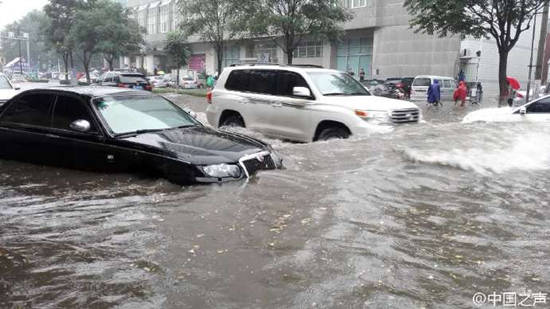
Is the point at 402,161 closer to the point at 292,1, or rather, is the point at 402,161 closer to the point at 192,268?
the point at 192,268

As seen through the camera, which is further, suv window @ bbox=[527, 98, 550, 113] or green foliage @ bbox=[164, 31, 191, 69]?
green foliage @ bbox=[164, 31, 191, 69]

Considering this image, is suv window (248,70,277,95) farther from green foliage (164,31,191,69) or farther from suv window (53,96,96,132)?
green foliage (164,31,191,69)

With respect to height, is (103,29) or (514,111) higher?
(103,29)

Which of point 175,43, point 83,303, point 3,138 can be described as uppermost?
point 175,43

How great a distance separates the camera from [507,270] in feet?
12.2

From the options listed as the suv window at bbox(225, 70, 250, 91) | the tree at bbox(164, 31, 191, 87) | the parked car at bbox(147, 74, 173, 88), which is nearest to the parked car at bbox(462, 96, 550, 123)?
the suv window at bbox(225, 70, 250, 91)

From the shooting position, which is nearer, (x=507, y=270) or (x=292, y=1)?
(x=507, y=270)

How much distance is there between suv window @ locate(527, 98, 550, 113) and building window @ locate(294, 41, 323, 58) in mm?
34080

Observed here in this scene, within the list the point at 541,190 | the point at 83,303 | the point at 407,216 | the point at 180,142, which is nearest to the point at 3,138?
the point at 180,142

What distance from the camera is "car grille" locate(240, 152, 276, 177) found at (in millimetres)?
5684

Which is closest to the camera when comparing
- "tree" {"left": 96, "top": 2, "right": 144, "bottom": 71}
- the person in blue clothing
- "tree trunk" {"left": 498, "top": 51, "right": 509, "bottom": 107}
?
"tree trunk" {"left": 498, "top": 51, "right": 509, "bottom": 107}

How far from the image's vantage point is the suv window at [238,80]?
10.7 m

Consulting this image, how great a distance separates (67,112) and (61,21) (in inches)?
1792

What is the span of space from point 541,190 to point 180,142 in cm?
434
